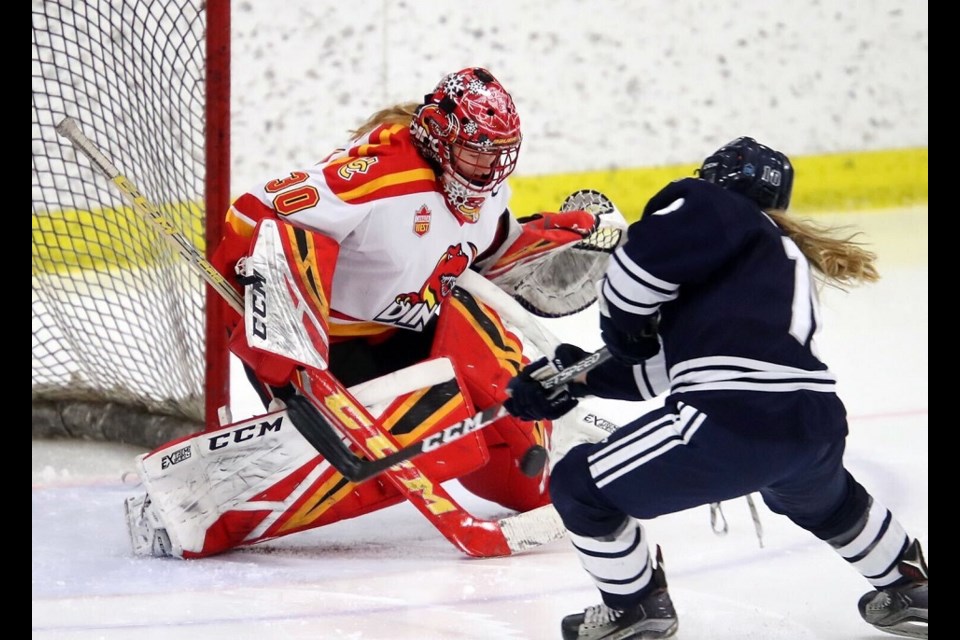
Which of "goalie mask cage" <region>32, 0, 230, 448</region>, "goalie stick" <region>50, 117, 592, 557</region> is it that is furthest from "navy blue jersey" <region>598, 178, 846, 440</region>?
"goalie mask cage" <region>32, 0, 230, 448</region>

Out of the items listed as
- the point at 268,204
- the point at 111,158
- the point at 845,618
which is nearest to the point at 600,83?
the point at 111,158

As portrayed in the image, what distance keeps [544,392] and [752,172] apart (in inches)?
16.7

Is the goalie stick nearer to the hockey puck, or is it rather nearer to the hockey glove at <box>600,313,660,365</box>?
the hockey puck

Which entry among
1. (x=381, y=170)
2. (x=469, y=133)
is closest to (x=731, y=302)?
(x=469, y=133)

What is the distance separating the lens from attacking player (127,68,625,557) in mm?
2285

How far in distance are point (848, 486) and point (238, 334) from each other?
42.6 inches

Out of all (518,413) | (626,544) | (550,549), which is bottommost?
(550,549)

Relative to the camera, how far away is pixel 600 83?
181 inches

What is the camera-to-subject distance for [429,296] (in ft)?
8.25

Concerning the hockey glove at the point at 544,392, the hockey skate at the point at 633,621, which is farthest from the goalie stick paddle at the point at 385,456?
the hockey skate at the point at 633,621

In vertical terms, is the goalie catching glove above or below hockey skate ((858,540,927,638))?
above

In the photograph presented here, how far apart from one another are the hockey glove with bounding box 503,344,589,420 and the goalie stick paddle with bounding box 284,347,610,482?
1cm

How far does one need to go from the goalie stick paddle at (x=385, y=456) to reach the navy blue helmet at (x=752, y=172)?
0.97ft
